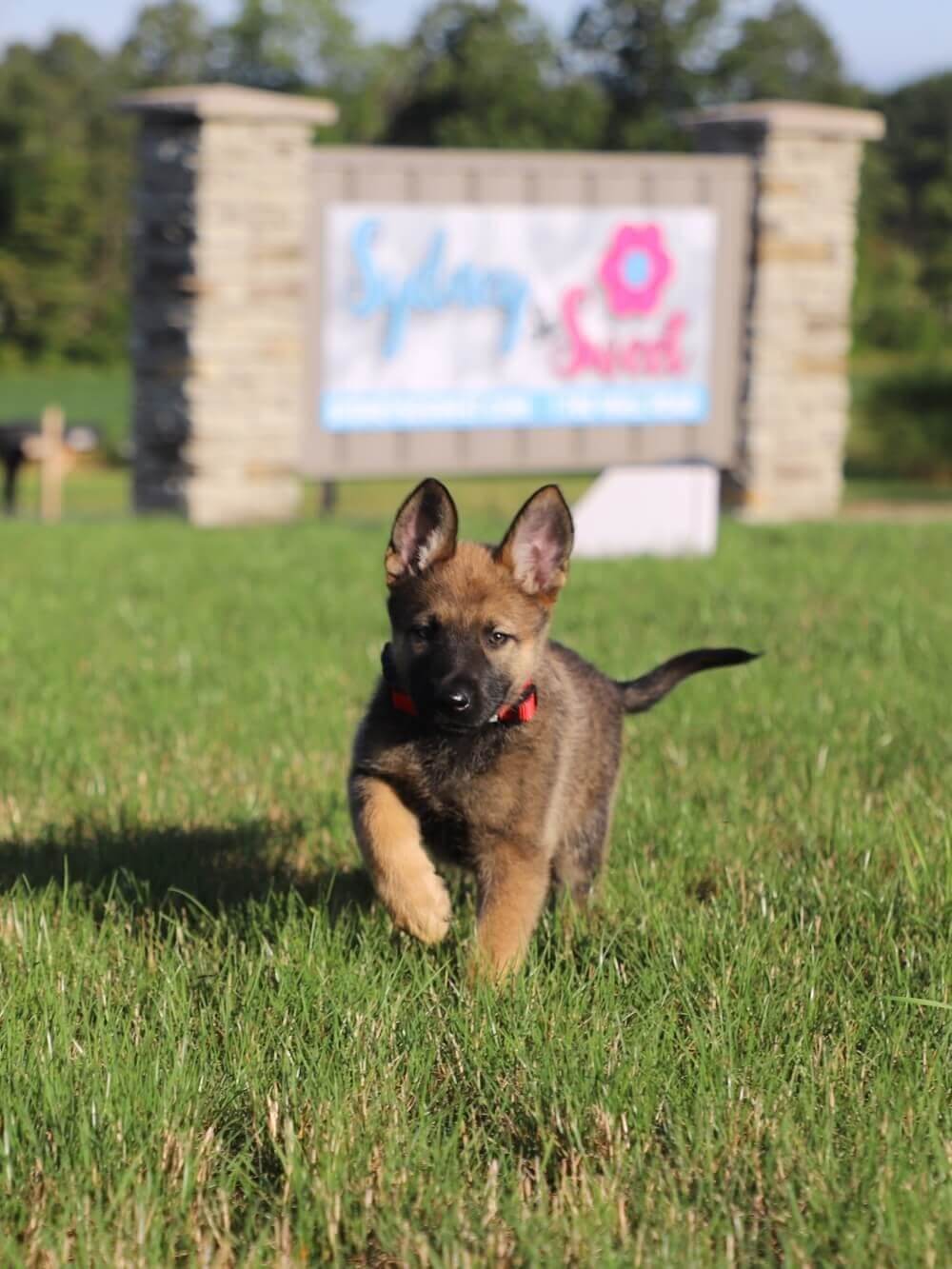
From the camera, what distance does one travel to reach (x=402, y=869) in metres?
3.99

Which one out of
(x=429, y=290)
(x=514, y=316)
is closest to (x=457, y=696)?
(x=429, y=290)

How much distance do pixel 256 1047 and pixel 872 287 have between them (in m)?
51.1

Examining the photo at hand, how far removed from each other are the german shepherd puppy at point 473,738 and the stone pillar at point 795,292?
12.4 meters

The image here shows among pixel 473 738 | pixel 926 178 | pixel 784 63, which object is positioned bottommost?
pixel 473 738

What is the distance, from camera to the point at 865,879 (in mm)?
4660

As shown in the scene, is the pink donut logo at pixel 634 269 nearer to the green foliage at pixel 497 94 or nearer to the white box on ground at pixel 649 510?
the white box on ground at pixel 649 510

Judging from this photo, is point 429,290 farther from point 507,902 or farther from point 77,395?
point 77,395

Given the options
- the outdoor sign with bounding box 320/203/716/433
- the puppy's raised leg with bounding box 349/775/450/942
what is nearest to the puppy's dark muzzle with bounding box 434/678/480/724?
the puppy's raised leg with bounding box 349/775/450/942

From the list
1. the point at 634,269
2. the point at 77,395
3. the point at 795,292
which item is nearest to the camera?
the point at 634,269

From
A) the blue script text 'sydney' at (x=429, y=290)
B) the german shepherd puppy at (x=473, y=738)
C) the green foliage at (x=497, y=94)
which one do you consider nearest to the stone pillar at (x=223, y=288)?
the blue script text 'sydney' at (x=429, y=290)

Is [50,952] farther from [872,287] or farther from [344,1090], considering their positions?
[872,287]

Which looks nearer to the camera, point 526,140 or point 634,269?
point 634,269

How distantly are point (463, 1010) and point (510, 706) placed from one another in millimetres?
879

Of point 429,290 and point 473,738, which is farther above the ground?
point 429,290
